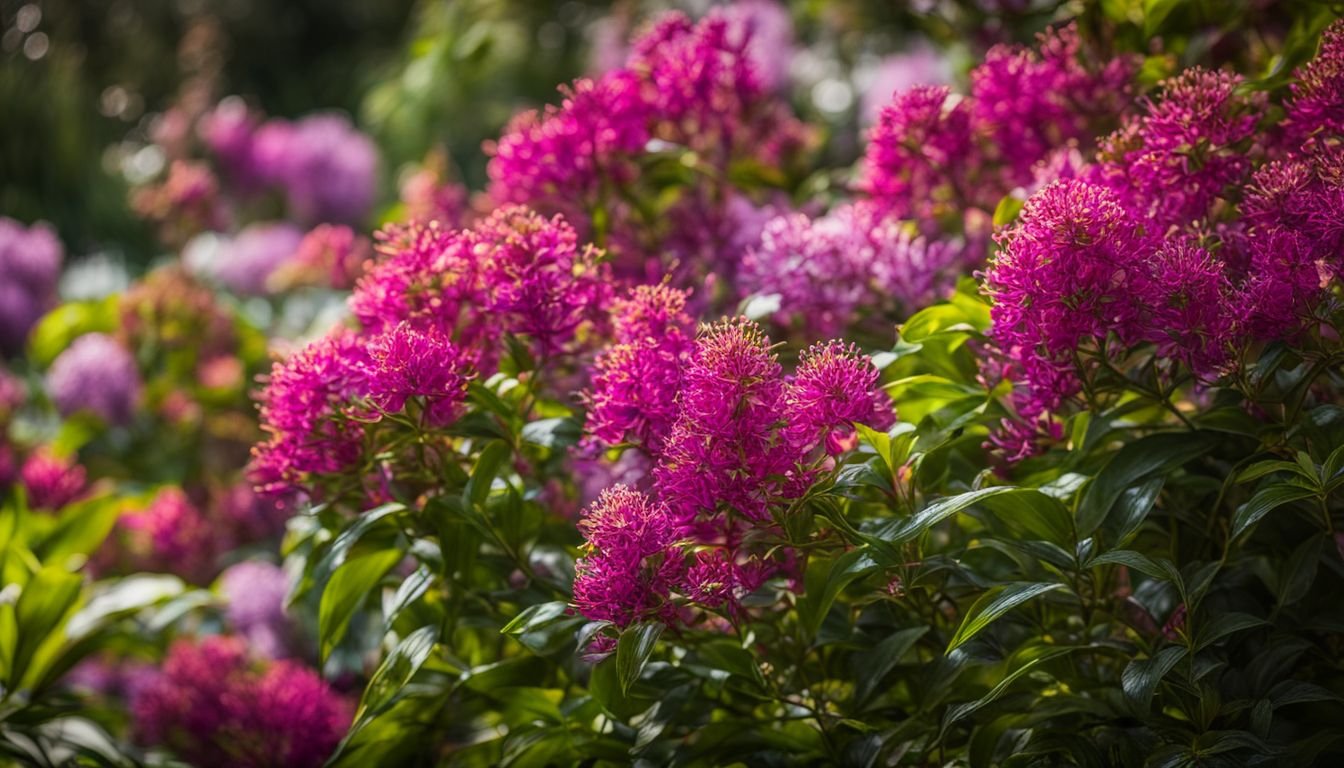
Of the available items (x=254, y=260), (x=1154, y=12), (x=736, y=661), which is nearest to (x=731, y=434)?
(x=736, y=661)

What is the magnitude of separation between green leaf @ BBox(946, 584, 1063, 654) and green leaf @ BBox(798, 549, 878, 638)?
0.05 m

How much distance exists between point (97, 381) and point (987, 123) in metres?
0.91

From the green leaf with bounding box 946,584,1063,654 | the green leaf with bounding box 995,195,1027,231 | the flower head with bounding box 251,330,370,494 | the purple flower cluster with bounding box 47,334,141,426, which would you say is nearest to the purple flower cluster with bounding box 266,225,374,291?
the purple flower cluster with bounding box 47,334,141,426

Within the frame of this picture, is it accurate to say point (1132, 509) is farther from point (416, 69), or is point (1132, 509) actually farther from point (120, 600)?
point (416, 69)

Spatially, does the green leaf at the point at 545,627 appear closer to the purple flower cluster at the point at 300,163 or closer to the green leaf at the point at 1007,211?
the green leaf at the point at 1007,211

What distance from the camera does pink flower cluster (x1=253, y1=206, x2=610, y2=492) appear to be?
689mm

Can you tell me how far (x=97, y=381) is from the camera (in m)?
1.26

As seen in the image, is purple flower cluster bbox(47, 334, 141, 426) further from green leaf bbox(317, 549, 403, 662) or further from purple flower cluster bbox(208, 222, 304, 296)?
green leaf bbox(317, 549, 403, 662)

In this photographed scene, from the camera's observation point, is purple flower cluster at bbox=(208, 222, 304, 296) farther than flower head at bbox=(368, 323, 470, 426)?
Yes

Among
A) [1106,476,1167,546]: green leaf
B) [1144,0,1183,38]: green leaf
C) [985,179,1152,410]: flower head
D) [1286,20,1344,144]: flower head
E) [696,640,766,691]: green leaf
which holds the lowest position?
[696,640,766,691]: green leaf

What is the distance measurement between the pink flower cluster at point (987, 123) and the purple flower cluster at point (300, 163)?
1014mm

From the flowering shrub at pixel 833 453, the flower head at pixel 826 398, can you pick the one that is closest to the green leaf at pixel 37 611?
the flowering shrub at pixel 833 453

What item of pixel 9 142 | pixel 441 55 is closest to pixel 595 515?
pixel 441 55

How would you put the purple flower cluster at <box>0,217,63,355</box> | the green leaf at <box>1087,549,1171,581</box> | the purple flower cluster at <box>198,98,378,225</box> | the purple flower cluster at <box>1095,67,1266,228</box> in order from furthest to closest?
the purple flower cluster at <box>198,98,378,225</box>
the purple flower cluster at <box>0,217,63,355</box>
the purple flower cluster at <box>1095,67,1266,228</box>
the green leaf at <box>1087,549,1171,581</box>
